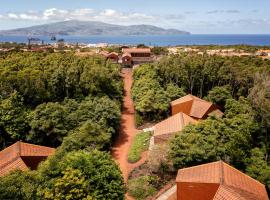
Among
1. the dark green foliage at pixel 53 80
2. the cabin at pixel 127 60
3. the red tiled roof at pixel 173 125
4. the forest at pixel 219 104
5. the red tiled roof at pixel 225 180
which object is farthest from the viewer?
the cabin at pixel 127 60

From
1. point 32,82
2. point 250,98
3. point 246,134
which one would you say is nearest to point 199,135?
point 246,134

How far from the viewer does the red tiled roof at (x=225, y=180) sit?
846 inches

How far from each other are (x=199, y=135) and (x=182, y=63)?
23755 mm

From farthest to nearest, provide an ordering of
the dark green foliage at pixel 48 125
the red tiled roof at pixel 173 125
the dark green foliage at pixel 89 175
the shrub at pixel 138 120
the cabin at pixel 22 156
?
the shrub at pixel 138 120 < the dark green foliage at pixel 48 125 < the red tiled roof at pixel 173 125 < the cabin at pixel 22 156 < the dark green foliage at pixel 89 175

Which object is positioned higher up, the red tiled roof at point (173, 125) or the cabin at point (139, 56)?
the cabin at point (139, 56)

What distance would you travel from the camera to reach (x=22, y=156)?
92.9ft

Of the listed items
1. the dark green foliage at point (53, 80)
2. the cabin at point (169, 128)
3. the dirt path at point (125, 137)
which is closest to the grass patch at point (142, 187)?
the dirt path at point (125, 137)

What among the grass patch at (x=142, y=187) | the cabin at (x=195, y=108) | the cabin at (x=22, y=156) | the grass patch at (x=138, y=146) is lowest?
the grass patch at (x=142, y=187)

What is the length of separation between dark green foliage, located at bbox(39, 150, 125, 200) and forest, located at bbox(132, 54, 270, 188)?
733 centimetres

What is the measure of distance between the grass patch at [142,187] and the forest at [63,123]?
12.6ft

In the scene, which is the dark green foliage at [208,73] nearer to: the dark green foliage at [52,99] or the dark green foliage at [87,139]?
the dark green foliage at [52,99]

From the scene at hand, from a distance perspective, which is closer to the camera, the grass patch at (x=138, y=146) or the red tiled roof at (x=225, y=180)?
the red tiled roof at (x=225, y=180)

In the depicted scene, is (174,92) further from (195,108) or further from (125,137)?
(125,137)

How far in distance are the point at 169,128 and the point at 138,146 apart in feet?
11.8
